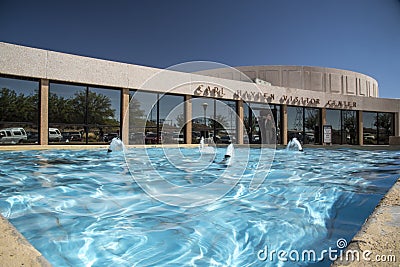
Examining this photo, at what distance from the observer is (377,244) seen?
153 cm

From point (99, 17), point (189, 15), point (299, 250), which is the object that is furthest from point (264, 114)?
point (299, 250)

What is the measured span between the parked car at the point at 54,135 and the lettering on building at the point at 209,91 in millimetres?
7512

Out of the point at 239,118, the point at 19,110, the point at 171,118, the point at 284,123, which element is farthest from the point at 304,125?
the point at 19,110

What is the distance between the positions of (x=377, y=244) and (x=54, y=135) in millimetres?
13044

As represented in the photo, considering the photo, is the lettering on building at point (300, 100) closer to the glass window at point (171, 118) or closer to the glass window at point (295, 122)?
the glass window at point (295, 122)

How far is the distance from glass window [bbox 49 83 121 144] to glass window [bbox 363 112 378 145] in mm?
20011

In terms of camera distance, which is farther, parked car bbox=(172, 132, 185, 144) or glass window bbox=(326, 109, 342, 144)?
glass window bbox=(326, 109, 342, 144)

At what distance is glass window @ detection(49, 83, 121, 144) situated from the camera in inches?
496

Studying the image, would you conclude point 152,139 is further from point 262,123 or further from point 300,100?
point 300,100

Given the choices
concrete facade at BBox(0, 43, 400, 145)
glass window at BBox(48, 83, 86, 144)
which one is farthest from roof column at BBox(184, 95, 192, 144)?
glass window at BBox(48, 83, 86, 144)

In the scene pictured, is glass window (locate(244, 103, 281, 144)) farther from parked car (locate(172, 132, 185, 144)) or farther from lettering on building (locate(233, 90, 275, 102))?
parked car (locate(172, 132, 185, 144))

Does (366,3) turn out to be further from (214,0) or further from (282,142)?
(282,142)

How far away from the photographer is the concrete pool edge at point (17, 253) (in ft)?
4.71

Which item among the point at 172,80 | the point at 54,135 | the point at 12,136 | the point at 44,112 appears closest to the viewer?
the point at 12,136
